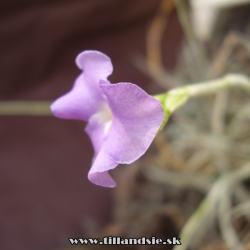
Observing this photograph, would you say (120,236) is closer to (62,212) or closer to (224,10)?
(62,212)

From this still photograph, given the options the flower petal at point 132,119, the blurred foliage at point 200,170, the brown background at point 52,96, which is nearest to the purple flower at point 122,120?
the flower petal at point 132,119

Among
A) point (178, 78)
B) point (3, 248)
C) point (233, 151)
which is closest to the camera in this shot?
point (233, 151)

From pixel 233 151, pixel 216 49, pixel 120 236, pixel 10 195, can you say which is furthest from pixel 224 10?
pixel 10 195

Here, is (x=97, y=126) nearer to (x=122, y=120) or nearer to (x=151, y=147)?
(x=122, y=120)

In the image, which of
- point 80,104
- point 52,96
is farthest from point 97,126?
point 52,96

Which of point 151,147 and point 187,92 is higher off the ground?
point 151,147

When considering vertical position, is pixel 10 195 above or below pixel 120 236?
above
